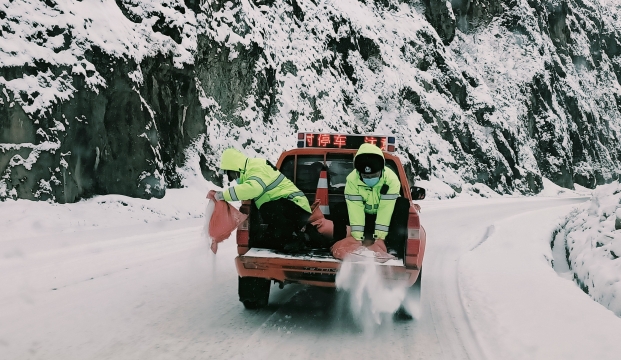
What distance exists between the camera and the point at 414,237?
5.19m

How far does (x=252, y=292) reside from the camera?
18.6 ft

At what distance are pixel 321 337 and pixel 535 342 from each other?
1.89 m

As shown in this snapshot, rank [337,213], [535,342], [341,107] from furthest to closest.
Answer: [341,107] → [337,213] → [535,342]

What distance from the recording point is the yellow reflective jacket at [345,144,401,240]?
17.6 ft

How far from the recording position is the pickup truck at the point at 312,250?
514 cm

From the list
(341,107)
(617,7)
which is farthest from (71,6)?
(617,7)

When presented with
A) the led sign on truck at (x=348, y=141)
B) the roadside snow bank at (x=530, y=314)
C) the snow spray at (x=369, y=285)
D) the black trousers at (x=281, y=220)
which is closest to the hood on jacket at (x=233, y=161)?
the black trousers at (x=281, y=220)

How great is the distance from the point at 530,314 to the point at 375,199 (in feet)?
6.64

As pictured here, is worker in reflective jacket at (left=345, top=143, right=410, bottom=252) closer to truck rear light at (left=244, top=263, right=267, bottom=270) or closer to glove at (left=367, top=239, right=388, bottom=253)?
glove at (left=367, top=239, right=388, bottom=253)

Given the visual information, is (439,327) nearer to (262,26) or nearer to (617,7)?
(262,26)

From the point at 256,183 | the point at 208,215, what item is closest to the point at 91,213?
the point at 208,215

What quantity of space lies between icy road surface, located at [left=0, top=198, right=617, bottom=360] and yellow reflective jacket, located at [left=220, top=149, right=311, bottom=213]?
1.24 meters

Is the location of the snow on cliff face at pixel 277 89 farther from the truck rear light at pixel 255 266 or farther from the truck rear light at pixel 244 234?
the truck rear light at pixel 255 266

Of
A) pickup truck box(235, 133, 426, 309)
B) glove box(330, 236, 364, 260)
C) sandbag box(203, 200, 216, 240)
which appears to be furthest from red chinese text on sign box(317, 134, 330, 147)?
glove box(330, 236, 364, 260)
